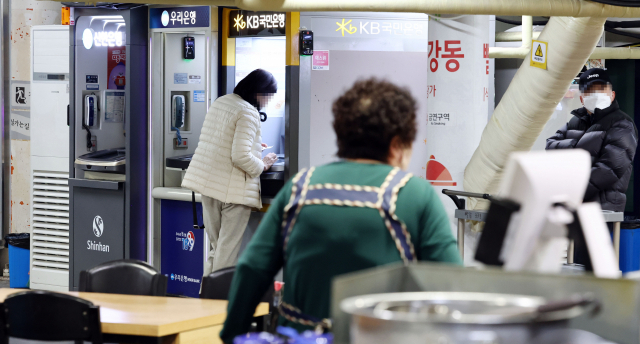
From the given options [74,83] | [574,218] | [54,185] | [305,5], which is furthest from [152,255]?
[574,218]

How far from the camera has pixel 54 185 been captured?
6828 mm

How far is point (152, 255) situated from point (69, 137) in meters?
1.24

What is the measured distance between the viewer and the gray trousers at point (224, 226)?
18.2ft

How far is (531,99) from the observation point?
445 centimetres

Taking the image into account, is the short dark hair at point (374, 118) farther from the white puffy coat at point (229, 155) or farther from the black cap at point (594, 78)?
the black cap at point (594, 78)

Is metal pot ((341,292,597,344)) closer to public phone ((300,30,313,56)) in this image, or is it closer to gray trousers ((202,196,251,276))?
gray trousers ((202,196,251,276))

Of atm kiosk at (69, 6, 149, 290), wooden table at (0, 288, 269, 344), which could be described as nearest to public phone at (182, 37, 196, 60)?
atm kiosk at (69, 6, 149, 290)

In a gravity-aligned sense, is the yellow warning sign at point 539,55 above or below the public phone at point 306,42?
below

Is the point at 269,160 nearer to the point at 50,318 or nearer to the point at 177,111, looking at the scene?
the point at 177,111

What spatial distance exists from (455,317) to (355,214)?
2.31 ft

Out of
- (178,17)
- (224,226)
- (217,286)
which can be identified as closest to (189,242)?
(224,226)

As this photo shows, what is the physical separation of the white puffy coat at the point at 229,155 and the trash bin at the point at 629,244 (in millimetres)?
2502

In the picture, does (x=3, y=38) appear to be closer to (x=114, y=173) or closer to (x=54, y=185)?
(x=54, y=185)

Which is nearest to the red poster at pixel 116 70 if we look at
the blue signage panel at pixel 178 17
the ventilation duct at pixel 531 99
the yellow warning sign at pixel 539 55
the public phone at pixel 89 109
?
the public phone at pixel 89 109
